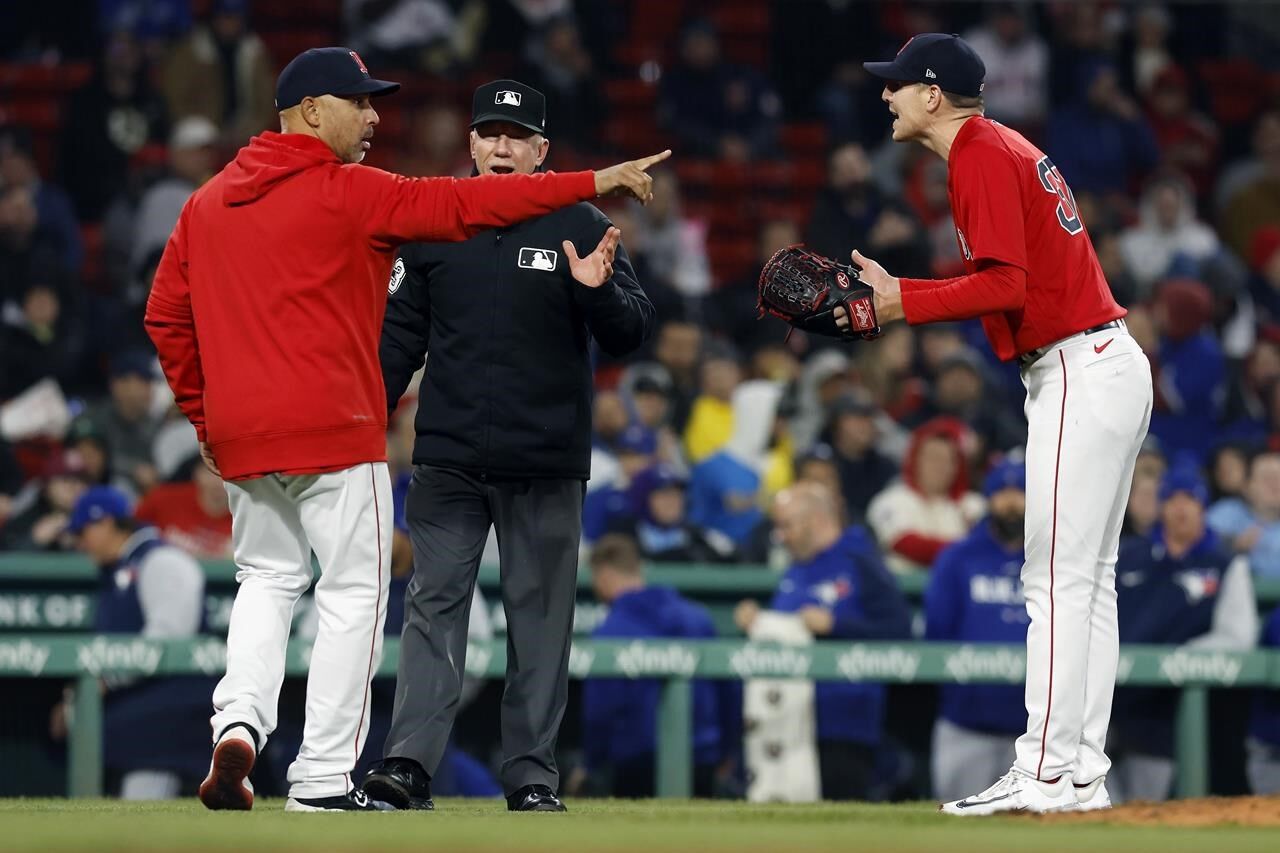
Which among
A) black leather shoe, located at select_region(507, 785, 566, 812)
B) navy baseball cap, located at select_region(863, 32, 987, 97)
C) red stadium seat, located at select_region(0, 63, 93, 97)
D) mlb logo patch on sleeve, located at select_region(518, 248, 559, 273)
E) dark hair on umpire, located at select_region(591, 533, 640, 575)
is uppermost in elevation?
red stadium seat, located at select_region(0, 63, 93, 97)

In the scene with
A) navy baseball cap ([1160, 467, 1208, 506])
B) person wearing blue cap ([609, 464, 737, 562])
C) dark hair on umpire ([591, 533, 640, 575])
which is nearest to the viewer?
dark hair on umpire ([591, 533, 640, 575])

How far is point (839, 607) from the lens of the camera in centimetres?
924

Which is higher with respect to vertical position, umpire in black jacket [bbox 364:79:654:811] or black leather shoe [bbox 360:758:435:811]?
umpire in black jacket [bbox 364:79:654:811]

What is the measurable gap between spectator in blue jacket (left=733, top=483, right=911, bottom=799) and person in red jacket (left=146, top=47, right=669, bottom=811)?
380cm

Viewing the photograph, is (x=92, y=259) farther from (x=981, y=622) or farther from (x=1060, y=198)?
(x=1060, y=198)

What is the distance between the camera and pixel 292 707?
340 inches

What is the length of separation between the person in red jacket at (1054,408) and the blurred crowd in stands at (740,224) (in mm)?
3400

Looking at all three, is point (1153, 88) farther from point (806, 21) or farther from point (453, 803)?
point (453, 803)

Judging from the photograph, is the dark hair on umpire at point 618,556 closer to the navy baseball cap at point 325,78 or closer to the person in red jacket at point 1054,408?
the person in red jacket at point 1054,408

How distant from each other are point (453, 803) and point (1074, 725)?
2253 millimetres

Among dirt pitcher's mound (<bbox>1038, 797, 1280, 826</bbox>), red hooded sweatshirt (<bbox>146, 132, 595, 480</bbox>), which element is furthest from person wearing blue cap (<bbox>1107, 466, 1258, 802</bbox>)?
red hooded sweatshirt (<bbox>146, 132, 595, 480</bbox>)

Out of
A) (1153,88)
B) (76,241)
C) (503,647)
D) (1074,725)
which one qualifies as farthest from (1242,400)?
(1074,725)

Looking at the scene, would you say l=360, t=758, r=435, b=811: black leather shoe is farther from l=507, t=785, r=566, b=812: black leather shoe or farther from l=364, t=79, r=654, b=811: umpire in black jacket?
l=507, t=785, r=566, b=812: black leather shoe

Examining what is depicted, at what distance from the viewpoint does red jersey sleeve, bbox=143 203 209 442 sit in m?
5.69
